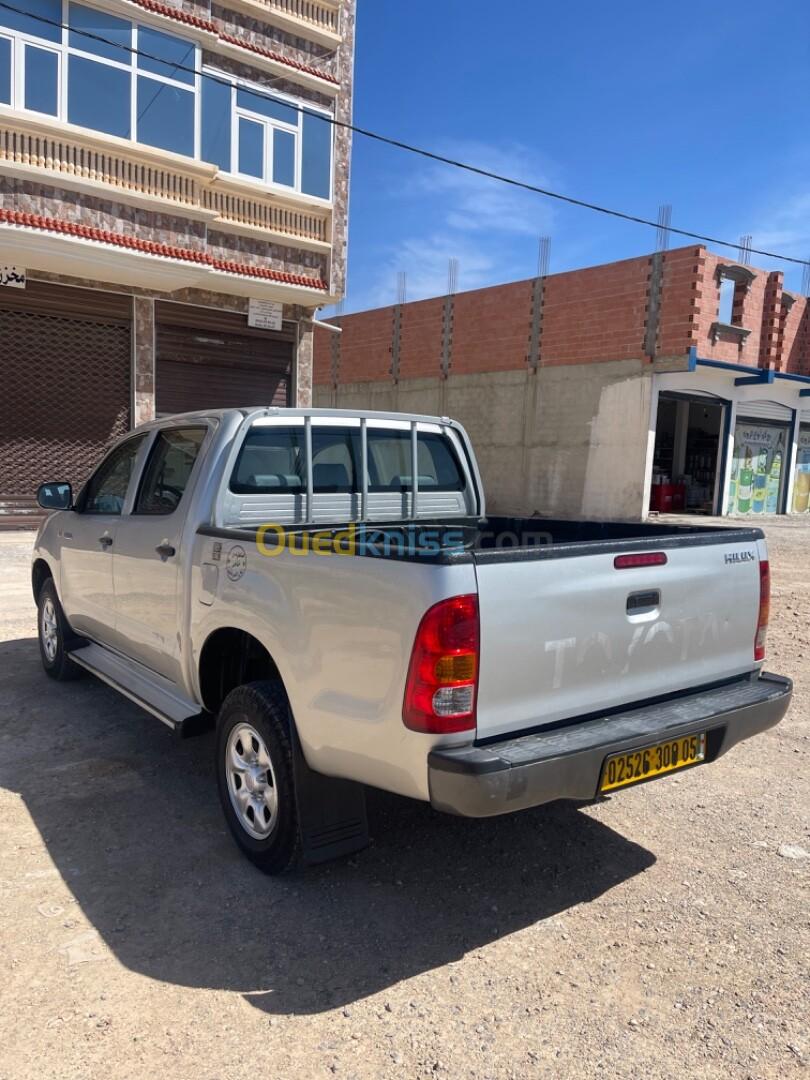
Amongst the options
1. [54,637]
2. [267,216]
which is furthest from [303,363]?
[54,637]

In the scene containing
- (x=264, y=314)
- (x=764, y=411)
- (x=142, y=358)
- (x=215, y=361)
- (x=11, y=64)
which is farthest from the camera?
(x=764, y=411)

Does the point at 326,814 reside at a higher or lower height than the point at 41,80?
lower

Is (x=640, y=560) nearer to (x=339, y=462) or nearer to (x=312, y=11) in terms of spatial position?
(x=339, y=462)

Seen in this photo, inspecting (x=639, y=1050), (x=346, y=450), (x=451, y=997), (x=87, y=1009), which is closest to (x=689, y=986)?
(x=639, y=1050)

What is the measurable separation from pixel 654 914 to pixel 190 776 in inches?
93.0

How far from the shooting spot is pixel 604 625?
286cm

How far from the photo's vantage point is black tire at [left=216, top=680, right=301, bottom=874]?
10.0ft

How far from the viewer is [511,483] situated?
936 inches

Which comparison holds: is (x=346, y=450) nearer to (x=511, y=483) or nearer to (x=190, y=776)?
(x=190, y=776)

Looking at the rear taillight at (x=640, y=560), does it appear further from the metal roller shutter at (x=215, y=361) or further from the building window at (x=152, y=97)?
the metal roller shutter at (x=215, y=361)

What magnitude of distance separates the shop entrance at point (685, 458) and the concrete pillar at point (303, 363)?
11602mm

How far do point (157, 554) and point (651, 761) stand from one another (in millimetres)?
2428

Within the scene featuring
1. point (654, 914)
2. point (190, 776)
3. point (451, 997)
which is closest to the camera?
point (451, 997)

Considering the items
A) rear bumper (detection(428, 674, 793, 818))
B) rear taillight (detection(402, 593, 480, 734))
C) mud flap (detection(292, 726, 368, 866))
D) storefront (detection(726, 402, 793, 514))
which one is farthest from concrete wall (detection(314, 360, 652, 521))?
rear taillight (detection(402, 593, 480, 734))
